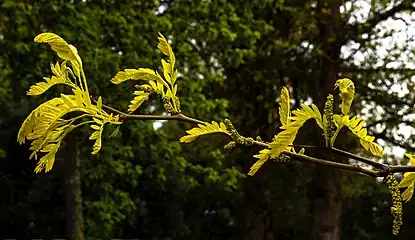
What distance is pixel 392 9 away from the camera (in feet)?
37.9

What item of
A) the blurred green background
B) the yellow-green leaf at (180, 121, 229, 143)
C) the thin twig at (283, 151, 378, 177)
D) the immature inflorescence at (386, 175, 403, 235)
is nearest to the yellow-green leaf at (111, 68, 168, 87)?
the yellow-green leaf at (180, 121, 229, 143)

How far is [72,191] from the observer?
9617 millimetres

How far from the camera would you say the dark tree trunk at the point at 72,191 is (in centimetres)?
959

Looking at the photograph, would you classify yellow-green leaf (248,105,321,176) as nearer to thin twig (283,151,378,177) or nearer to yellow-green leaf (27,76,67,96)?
thin twig (283,151,378,177)

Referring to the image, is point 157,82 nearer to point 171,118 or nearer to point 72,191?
point 171,118

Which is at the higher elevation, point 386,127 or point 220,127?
point 386,127

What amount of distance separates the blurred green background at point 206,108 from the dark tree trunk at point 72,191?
26 millimetres

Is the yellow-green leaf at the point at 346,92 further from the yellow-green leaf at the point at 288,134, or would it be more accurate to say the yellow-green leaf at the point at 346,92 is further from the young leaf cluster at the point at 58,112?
the young leaf cluster at the point at 58,112

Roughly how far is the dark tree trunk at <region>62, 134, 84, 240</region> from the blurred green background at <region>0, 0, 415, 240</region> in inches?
1.0

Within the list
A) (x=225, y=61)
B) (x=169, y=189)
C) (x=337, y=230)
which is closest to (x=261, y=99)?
(x=225, y=61)

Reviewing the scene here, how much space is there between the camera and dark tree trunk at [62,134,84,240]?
959 cm

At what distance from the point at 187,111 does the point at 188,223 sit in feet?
24.2

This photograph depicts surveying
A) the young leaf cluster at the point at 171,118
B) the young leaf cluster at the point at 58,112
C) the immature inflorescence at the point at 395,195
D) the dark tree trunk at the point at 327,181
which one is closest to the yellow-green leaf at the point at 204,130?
the young leaf cluster at the point at 171,118

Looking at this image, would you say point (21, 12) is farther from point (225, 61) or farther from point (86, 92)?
point (86, 92)
